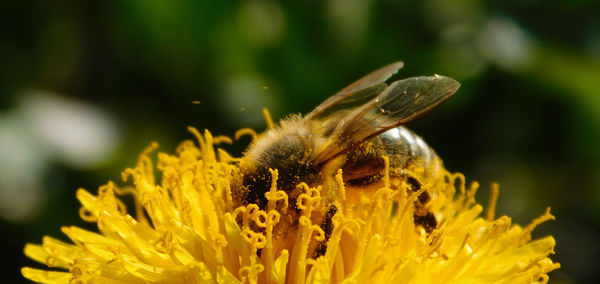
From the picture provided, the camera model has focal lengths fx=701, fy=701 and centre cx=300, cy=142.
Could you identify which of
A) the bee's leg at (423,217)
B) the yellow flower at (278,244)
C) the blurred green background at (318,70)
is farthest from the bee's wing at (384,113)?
the blurred green background at (318,70)

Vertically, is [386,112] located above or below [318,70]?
below

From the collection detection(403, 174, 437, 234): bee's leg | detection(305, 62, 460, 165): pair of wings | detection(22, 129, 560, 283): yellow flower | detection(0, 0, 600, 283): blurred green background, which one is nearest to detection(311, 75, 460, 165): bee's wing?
detection(305, 62, 460, 165): pair of wings

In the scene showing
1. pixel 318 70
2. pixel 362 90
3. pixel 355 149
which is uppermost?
pixel 318 70

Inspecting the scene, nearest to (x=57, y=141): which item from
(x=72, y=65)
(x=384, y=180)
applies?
(x=72, y=65)

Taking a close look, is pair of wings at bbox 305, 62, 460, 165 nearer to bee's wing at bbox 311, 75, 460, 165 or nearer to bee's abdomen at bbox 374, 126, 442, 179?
bee's wing at bbox 311, 75, 460, 165

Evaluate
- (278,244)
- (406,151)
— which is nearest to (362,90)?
(406,151)

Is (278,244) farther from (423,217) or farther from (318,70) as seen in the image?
(318,70)

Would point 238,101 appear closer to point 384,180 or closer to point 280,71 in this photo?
point 280,71
